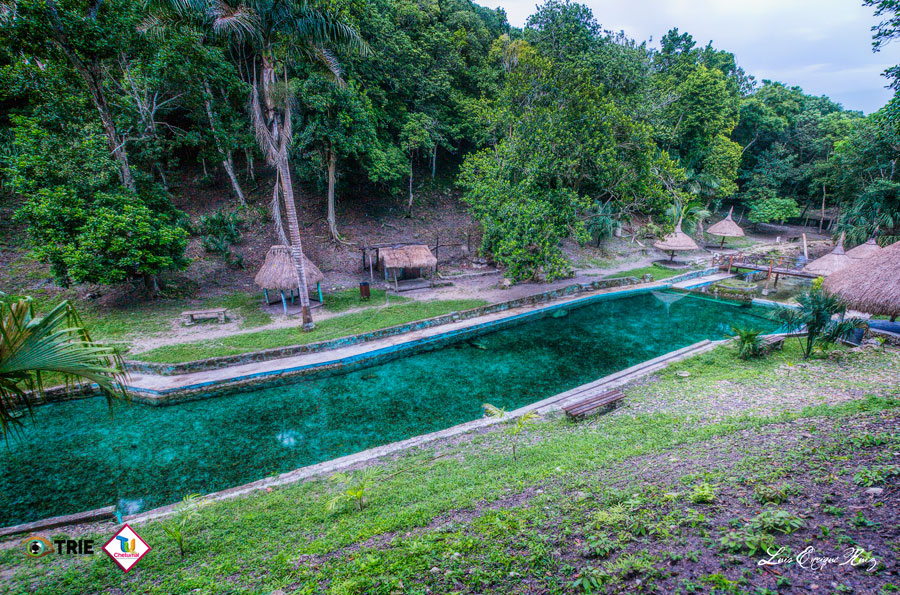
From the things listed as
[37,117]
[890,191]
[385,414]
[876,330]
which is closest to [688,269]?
[876,330]

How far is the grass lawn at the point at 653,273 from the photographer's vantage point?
19.6 metres

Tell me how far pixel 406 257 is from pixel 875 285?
48.3 feet

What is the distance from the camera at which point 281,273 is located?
13.6 metres

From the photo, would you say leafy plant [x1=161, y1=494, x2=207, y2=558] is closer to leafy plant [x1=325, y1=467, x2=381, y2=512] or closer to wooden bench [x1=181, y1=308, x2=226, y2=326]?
leafy plant [x1=325, y1=467, x2=381, y2=512]

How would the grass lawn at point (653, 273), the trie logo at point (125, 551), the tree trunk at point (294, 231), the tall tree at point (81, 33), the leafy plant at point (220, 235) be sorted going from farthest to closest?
the grass lawn at point (653, 273) → the leafy plant at point (220, 235) → the tree trunk at point (294, 231) → the tall tree at point (81, 33) → the trie logo at point (125, 551)

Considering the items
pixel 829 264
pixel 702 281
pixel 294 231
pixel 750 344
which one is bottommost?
pixel 750 344

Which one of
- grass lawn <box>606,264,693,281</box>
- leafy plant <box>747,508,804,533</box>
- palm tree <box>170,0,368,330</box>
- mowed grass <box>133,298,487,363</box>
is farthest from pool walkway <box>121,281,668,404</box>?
grass lawn <box>606,264,693,281</box>

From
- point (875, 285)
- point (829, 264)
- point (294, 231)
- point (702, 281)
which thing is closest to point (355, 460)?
point (294, 231)

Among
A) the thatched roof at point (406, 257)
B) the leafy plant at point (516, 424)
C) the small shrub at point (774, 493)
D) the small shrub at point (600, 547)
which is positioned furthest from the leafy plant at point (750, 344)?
the thatched roof at point (406, 257)

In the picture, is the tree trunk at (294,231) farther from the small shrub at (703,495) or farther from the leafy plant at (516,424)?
the small shrub at (703,495)

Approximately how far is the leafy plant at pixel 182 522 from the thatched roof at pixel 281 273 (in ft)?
30.8

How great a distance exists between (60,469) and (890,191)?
37.8 metres

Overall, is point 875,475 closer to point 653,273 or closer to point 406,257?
point 406,257

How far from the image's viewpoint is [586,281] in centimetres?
1853
